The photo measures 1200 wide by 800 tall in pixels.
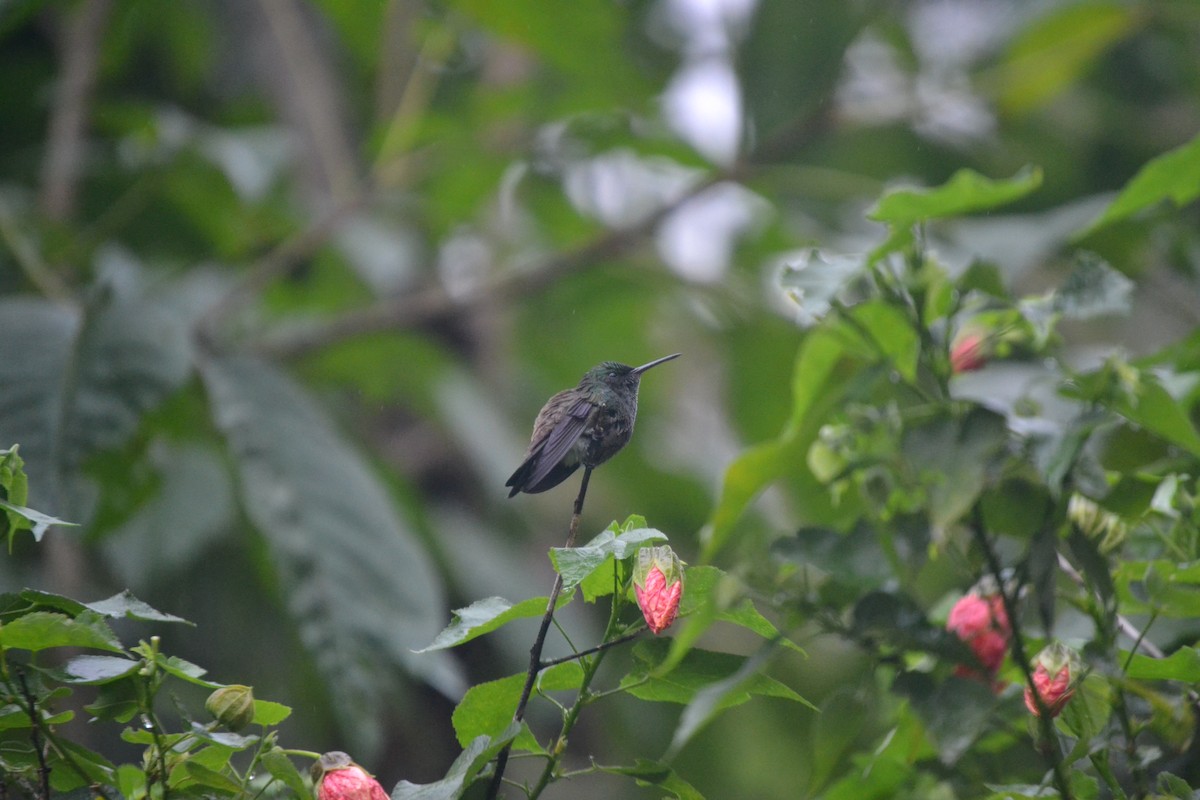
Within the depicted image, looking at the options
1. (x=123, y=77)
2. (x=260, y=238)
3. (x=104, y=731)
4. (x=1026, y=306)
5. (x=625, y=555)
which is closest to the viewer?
(x=625, y=555)

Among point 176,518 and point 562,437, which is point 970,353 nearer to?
point 562,437

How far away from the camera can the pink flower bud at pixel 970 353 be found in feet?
2.26

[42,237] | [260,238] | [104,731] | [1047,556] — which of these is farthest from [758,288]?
[1047,556]

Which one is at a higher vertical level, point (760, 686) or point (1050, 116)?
point (760, 686)

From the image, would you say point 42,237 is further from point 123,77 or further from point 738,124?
point 738,124

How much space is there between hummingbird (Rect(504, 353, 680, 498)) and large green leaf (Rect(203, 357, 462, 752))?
0.56 meters

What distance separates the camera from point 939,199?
0.61 m

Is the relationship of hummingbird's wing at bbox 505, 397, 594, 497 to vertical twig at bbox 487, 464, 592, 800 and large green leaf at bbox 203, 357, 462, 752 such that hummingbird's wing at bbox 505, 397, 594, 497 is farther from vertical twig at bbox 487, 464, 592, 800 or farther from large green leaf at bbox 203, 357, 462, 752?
large green leaf at bbox 203, 357, 462, 752

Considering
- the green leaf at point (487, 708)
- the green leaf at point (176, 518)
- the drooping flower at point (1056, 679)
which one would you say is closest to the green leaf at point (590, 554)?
the green leaf at point (487, 708)

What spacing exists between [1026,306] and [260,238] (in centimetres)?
160

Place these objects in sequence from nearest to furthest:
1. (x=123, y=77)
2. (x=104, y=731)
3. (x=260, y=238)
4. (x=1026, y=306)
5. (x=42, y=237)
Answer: (x=1026, y=306), (x=104, y=731), (x=42, y=237), (x=260, y=238), (x=123, y=77)

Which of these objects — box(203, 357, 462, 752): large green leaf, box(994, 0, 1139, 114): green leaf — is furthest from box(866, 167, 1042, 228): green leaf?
box(994, 0, 1139, 114): green leaf

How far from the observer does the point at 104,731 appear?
3.22 ft

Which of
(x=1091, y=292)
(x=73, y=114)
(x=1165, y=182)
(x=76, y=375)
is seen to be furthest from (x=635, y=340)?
(x=1091, y=292)
